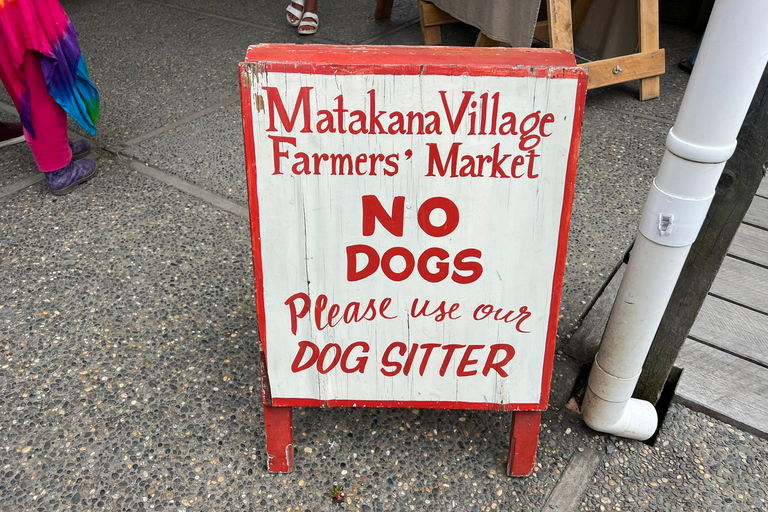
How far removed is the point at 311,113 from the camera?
1.44 metres

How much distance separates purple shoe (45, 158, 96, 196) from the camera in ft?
10.4

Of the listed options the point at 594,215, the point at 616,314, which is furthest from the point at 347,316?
the point at 594,215

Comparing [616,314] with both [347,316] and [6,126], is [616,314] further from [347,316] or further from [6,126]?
[6,126]

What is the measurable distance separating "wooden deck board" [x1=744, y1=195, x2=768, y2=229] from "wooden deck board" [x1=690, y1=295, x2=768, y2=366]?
0.68 m

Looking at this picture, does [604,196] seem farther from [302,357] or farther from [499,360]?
[302,357]

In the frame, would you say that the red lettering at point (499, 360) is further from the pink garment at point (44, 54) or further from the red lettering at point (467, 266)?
the pink garment at point (44, 54)

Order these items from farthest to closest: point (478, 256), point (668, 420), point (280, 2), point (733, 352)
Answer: point (280, 2)
point (733, 352)
point (668, 420)
point (478, 256)

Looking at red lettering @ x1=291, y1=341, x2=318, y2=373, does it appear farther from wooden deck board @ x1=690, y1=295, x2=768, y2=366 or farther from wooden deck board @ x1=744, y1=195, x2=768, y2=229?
wooden deck board @ x1=744, y1=195, x2=768, y2=229

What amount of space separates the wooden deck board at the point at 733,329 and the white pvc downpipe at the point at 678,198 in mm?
518

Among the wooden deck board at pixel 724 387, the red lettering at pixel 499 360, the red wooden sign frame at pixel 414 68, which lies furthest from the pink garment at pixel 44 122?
the wooden deck board at pixel 724 387

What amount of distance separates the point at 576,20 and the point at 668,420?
3336mm

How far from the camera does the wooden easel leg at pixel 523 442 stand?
1.83 m

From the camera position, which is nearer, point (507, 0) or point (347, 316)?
point (347, 316)

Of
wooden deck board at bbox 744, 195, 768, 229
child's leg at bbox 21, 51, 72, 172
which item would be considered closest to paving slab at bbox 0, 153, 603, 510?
child's leg at bbox 21, 51, 72, 172
